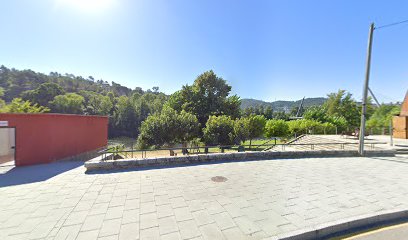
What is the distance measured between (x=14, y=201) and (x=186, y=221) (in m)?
4.49

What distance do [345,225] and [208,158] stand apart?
228 inches

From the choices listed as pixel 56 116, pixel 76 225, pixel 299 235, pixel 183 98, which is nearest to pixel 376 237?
pixel 299 235

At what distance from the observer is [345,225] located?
154 inches

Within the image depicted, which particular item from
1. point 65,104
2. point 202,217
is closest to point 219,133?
point 202,217

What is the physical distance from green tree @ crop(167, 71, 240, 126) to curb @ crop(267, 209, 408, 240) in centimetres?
2651

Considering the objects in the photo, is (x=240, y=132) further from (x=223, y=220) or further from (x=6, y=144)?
(x=6, y=144)

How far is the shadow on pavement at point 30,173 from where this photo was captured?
6.49m

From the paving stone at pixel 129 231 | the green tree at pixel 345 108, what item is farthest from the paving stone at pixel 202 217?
the green tree at pixel 345 108

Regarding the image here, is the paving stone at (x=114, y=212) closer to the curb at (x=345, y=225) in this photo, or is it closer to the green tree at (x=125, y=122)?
the curb at (x=345, y=225)

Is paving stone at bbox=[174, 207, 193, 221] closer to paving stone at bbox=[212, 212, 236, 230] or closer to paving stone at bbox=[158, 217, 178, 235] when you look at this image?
paving stone at bbox=[158, 217, 178, 235]

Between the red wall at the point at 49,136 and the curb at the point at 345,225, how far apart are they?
10396 millimetres

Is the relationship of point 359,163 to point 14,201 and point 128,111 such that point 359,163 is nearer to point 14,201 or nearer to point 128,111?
point 14,201

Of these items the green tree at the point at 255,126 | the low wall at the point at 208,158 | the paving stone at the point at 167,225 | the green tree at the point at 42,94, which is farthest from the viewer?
the green tree at the point at 42,94

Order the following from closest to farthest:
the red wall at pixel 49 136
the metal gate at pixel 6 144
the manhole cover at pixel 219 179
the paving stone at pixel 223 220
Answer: the paving stone at pixel 223 220, the manhole cover at pixel 219 179, the red wall at pixel 49 136, the metal gate at pixel 6 144
